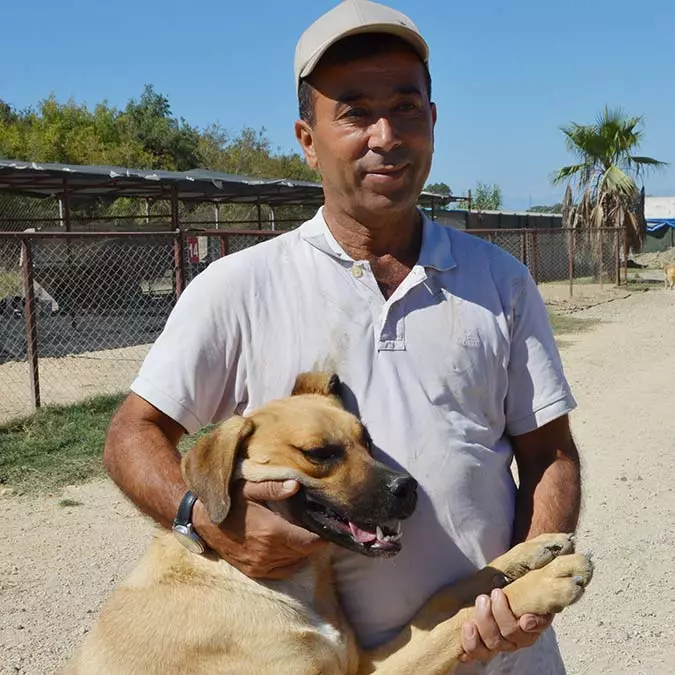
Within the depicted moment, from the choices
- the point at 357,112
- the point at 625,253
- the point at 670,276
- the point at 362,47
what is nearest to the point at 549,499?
the point at 357,112

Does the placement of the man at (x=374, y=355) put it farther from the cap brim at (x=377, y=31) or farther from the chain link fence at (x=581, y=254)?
the chain link fence at (x=581, y=254)

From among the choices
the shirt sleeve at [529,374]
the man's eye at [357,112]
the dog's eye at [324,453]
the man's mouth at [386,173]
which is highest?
the man's eye at [357,112]

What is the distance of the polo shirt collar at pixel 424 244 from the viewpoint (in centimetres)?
203

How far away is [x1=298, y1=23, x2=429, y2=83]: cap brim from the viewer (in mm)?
1907

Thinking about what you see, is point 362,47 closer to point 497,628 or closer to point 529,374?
point 529,374

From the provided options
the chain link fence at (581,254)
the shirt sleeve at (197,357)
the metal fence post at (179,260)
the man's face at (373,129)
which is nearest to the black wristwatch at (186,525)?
the shirt sleeve at (197,357)

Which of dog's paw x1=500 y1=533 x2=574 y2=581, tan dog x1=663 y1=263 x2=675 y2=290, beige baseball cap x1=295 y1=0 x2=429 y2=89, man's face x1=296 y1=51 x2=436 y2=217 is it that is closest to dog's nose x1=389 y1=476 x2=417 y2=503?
dog's paw x1=500 y1=533 x2=574 y2=581

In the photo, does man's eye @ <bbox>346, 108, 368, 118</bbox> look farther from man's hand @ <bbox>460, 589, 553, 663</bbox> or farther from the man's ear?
man's hand @ <bbox>460, 589, 553, 663</bbox>

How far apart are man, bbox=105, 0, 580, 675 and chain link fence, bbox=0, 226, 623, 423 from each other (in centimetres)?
628

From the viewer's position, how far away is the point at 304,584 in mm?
2129

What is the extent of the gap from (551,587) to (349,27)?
1.31 m

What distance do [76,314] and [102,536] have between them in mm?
11394

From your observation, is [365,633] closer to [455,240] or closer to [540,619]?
[540,619]

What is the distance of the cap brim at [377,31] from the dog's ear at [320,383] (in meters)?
0.69
